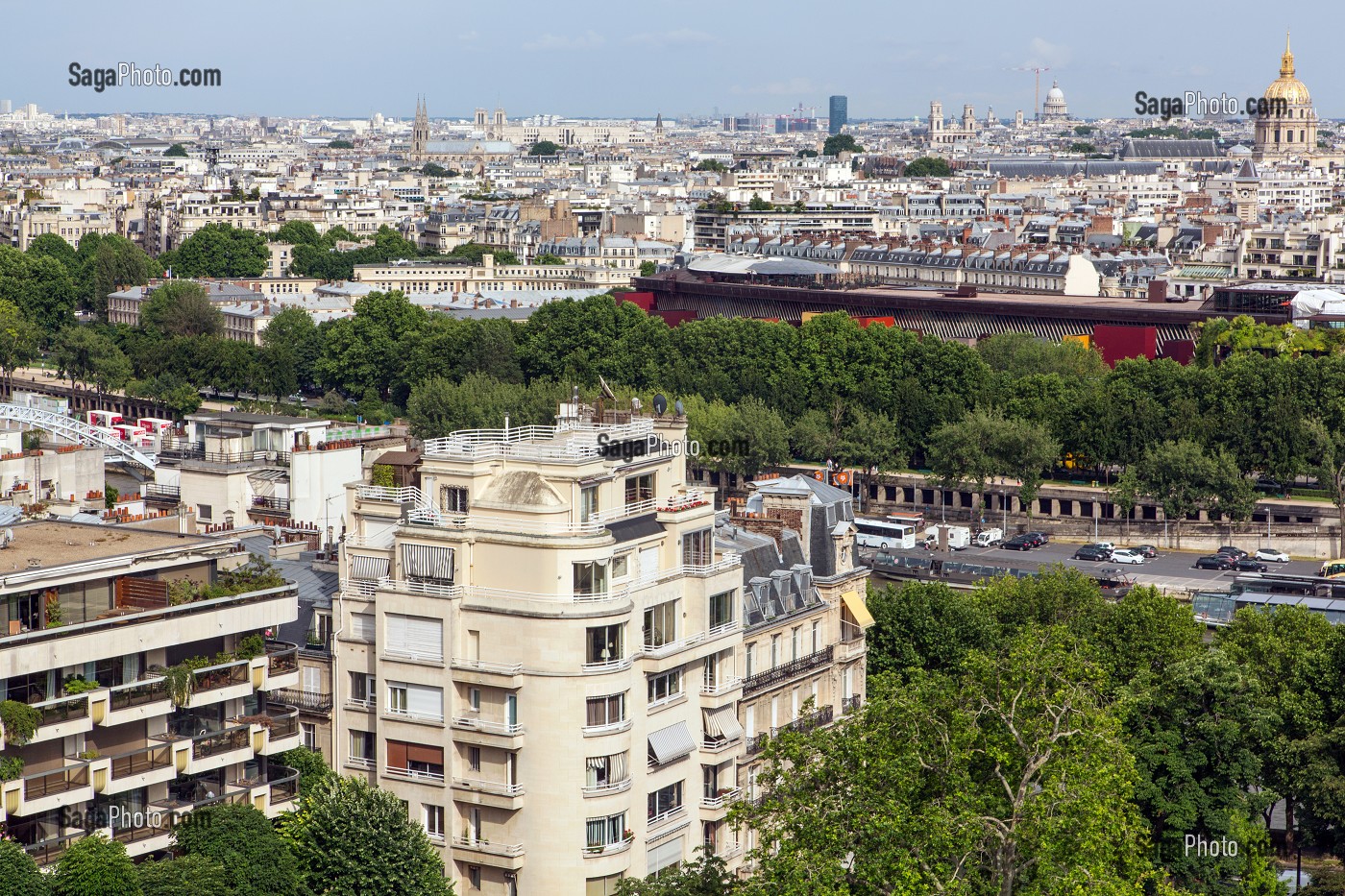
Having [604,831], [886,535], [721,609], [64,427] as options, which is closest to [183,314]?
[64,427]

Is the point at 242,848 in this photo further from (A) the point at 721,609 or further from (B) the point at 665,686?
(A) the point at 721,609

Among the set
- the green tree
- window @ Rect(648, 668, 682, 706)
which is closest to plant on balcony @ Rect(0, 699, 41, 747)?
window @ Rect(648, 668, 682, 706)

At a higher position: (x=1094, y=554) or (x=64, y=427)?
(x=64, y=427)

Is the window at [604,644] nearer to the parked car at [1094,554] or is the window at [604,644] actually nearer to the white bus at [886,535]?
the parked car at [1094,554]

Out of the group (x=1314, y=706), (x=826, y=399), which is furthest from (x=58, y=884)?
(x=826, y=399)

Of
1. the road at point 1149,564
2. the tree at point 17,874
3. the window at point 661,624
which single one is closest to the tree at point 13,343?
the road at point 1149,564

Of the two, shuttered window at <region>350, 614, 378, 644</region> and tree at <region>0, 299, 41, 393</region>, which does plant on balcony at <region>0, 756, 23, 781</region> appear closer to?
shuttered window at <region>350, 614, 378, 644</region>
